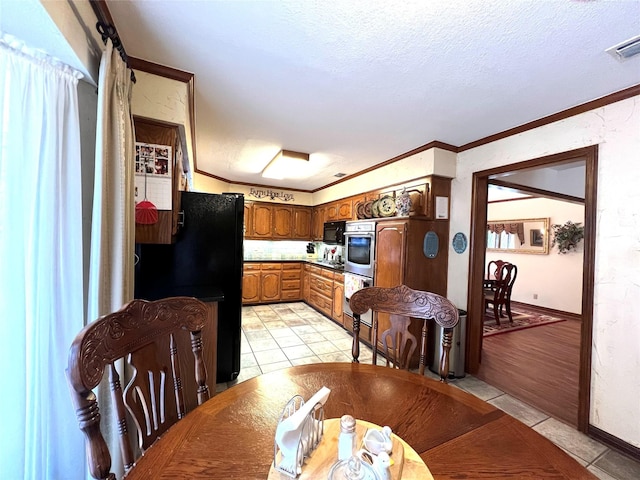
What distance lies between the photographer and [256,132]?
271 centimetres

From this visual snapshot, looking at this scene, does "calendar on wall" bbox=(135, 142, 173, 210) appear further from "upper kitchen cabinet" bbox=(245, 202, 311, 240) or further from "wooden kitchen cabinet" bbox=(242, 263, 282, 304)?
"upper kitchen cabinet" bbox=(245, 202, 311, 240)

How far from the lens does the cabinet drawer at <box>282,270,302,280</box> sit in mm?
5391

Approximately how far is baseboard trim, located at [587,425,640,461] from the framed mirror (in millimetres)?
4726

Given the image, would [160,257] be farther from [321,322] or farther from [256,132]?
[321,322]

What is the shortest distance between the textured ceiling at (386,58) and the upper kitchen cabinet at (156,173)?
0.42m

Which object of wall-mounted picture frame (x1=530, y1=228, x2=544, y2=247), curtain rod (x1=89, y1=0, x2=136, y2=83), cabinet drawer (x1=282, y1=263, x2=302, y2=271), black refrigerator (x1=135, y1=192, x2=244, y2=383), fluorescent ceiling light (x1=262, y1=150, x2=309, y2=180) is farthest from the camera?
wall-mounted picture frame (x1=530, y1=228, x2=544, y2=247)

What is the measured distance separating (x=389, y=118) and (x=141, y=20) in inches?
71.4

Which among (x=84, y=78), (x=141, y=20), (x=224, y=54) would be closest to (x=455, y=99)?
(x=224, y=54)

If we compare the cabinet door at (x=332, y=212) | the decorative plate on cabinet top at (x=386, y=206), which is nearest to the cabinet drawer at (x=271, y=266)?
the cabinet door at (x=332, y=212)

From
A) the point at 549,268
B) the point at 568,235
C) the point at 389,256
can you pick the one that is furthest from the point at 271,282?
the point at 568,235

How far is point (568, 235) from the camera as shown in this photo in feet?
16.9

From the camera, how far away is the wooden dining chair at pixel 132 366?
700 millimetres

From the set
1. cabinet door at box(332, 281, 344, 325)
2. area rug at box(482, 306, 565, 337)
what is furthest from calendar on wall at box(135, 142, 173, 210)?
area rug at box(482, 306, 565, 337)

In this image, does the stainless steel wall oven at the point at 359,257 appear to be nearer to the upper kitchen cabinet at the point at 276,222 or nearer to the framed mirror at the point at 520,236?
the upper kitchen cabinet at the point at 276,222
